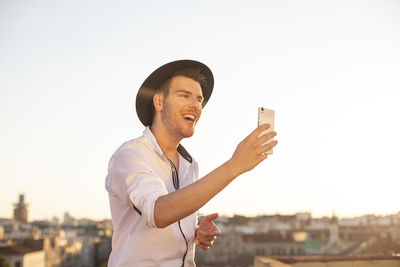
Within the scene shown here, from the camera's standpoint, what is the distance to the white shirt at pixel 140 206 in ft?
5.92

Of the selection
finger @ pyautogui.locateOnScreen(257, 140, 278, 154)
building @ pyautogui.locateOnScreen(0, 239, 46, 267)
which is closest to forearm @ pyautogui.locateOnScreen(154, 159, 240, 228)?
finger @ pyautogui.locateOnScreen(257, 140, 278, 154)

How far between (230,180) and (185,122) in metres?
0.56

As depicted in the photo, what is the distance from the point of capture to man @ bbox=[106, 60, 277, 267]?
1701mm

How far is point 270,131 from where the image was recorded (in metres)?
1.76

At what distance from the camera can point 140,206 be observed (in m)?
1.76

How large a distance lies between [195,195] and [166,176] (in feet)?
1.64

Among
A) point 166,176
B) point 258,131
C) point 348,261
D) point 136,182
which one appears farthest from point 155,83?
point 348,261

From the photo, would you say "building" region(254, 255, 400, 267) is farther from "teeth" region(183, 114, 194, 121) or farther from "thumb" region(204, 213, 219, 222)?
"teeth" region(183, 114, 194, 121)

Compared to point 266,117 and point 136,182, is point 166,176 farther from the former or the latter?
point 266,117

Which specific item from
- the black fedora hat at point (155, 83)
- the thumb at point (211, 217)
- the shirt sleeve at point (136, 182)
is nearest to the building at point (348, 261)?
the thumb at point (211, 217)

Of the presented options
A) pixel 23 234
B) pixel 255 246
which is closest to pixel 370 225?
pixel 255 246

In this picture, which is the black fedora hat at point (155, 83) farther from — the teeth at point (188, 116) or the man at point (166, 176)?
the teeth at point (188, 116)

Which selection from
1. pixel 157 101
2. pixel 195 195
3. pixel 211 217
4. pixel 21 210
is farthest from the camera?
pixel 21 210

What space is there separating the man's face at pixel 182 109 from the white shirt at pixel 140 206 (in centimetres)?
11
